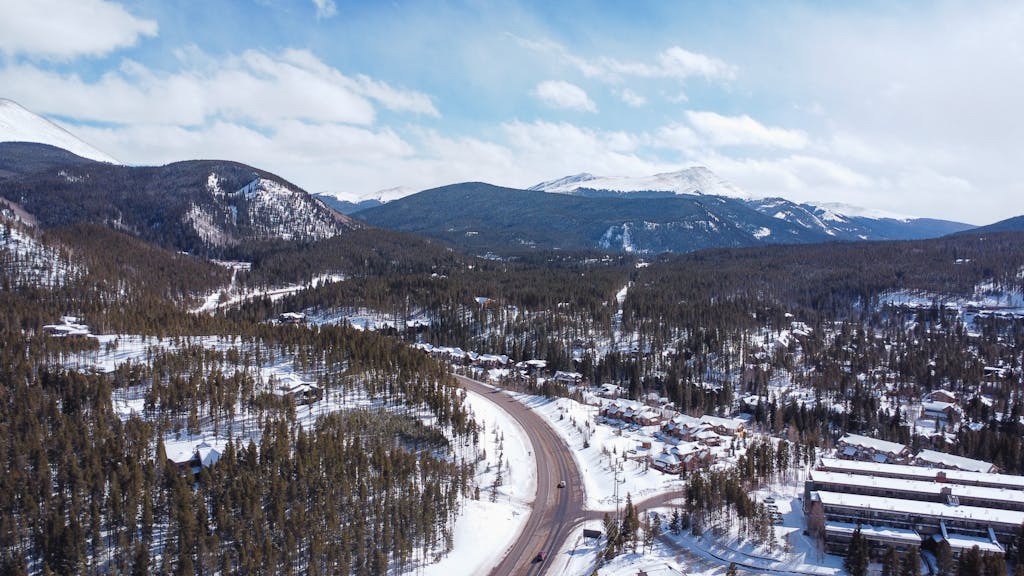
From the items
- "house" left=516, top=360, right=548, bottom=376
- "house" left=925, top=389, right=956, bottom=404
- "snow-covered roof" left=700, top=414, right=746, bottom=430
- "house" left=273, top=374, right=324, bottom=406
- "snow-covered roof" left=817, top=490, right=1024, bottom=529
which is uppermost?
"house" left=273, top=374, right=324, bottom=406

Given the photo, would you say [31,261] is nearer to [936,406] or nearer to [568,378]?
[568,378]

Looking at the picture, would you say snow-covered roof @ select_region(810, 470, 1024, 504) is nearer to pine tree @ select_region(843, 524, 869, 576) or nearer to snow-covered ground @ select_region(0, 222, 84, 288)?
pine tree @ select_region(843, 524, 869, 576)

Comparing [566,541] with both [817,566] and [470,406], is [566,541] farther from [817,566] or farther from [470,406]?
[470,406]

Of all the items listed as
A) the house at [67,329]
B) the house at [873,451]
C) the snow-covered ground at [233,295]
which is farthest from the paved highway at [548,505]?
the snow-covered ground at [233,295]

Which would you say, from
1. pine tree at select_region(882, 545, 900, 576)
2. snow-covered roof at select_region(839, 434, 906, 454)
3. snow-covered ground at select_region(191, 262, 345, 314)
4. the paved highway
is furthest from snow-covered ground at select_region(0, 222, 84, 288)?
pine tree at select_region(882, 545, 900, 576)

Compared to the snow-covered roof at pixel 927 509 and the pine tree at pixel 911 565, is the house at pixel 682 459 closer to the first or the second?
the snow-covered roof at pixel 927 509

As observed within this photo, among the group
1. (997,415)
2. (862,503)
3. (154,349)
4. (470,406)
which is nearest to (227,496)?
(470,406)
